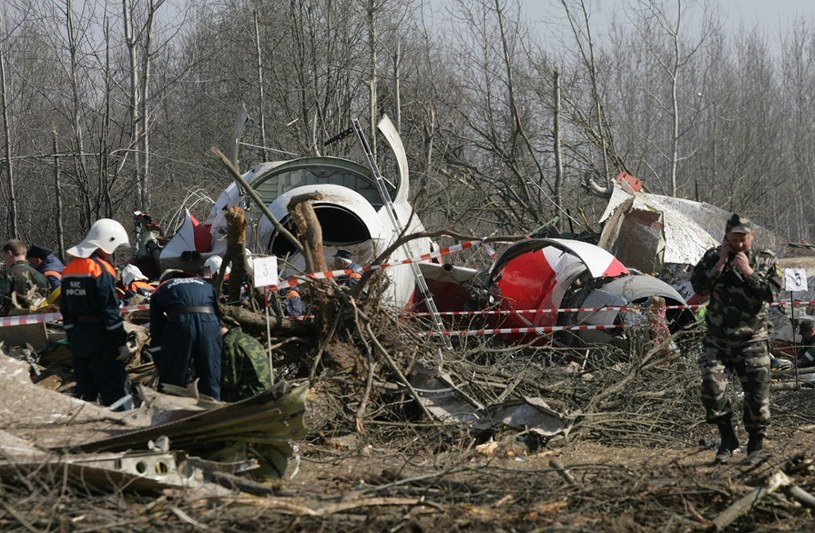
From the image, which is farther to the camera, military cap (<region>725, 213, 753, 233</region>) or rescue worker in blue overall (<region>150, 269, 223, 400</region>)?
rescue worker in blue overall (<region>150, 269, 223, 400</region>)

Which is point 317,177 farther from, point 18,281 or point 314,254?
point 314,254

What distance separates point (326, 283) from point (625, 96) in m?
33.8

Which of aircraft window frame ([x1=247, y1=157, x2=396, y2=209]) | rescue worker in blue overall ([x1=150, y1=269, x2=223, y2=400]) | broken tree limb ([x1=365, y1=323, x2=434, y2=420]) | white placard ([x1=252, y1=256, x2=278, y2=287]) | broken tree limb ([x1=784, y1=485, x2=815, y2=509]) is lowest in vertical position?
broken tree limb ([x1=784, y1=485, x2=815, y2=509])

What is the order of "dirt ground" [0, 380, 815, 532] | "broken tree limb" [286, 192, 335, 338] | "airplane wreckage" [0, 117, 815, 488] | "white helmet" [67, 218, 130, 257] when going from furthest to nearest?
"broken tree limb" [286, 192, 335, 338] → "white helmet" [67, 218, 130, 257] → "airplane wreckage" [0, 117, 815, 488] → "dirt ground" [0, 380, 815, 532]

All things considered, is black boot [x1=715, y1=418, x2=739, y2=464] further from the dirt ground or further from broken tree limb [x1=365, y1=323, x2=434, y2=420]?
broken tree limb [x1=365, y1=323, x2=434, y2=420]

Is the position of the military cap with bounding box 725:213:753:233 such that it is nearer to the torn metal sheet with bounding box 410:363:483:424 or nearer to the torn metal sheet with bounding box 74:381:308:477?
the torn metal sheet with bounding box 410:363:483:424

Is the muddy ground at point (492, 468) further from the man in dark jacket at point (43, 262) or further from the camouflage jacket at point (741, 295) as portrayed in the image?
the man in dark jacket at point (43, 262)

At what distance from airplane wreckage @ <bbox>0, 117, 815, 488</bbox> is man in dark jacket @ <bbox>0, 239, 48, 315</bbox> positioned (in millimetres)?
1250

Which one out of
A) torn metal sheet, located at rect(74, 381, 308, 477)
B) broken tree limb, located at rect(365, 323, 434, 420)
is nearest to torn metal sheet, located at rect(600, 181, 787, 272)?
broken tree limb, located at rect(365, 323, 434, 420)

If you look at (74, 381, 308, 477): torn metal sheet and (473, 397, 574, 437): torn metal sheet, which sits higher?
(74, 381, 308, 477): torn metal sheet

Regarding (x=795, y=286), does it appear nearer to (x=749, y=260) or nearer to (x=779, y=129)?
(x=749, y=260)

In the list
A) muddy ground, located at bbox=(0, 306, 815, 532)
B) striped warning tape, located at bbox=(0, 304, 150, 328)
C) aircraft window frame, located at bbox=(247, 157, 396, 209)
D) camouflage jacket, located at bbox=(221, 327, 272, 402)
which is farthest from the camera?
aircraft window frame, located at bbox=(247, 157, 396, 209)

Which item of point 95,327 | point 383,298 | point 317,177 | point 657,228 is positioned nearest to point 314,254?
point 383,298

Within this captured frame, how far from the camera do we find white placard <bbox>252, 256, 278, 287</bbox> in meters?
7.47
